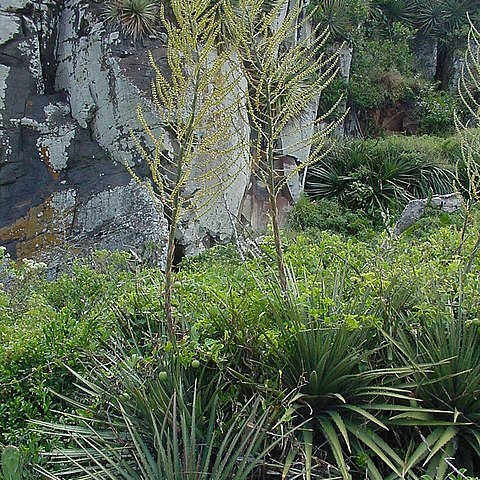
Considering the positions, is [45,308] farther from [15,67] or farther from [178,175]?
[15,67]

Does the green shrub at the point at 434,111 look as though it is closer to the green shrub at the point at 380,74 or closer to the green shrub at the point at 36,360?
the green shrub at the point at 380,74

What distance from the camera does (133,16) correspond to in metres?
7.96

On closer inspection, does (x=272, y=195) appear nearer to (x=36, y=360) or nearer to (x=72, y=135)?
(x=36, y=360)

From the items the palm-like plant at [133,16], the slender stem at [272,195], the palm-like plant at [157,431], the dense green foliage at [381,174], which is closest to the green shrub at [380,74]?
the dense green foliage at [381,174]

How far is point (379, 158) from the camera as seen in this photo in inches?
461

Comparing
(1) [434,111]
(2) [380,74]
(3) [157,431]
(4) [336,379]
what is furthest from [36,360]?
(1) [434,111]

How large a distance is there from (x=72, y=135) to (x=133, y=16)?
1.90 m

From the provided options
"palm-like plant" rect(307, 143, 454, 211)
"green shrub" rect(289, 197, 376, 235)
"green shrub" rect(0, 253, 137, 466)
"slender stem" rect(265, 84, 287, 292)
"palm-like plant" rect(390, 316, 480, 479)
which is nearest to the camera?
"palm-like plant" rect(390, 316, 480, 479)

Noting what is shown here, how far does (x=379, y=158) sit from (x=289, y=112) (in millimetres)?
9370

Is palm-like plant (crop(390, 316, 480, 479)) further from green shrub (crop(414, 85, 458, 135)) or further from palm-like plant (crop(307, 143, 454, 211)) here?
green shrub (crop(414, 85, 458, 135))

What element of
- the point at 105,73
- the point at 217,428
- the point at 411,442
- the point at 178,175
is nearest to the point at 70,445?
the point at 217,428

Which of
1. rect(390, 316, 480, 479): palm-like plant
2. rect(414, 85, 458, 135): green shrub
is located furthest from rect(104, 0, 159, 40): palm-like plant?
rect(414, 85, 458, 135): green shrub

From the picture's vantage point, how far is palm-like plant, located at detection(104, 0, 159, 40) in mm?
7934

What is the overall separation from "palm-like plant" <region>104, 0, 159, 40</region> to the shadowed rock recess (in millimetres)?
156
